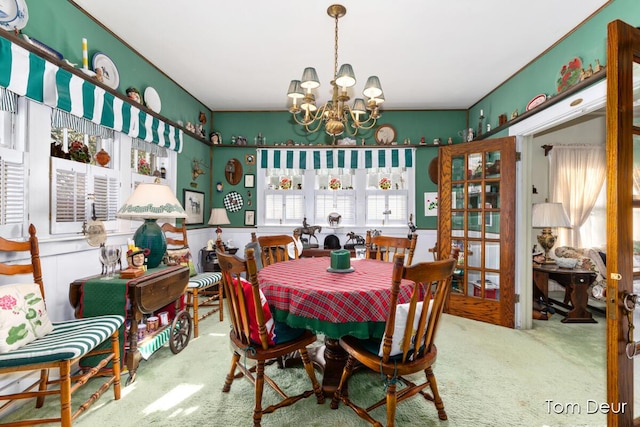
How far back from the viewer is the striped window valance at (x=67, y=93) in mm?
1852

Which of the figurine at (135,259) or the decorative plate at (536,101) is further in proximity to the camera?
the decorative plate at (536,101)

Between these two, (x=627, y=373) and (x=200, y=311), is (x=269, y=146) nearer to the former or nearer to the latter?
(x=200, y=311)

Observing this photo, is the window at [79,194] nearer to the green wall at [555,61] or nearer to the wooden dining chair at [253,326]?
the wooden dining chair at [253,326]

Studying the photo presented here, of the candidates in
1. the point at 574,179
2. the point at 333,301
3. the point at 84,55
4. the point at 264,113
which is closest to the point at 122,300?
the point at 333,301

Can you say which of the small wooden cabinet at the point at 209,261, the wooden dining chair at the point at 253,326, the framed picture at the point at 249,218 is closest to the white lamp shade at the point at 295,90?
the wooden dining chair at the point at 253,326

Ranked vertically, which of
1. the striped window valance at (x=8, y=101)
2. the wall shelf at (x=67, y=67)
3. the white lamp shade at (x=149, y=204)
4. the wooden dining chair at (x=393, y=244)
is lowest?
the wooden dining chair at (x=393, y=244)

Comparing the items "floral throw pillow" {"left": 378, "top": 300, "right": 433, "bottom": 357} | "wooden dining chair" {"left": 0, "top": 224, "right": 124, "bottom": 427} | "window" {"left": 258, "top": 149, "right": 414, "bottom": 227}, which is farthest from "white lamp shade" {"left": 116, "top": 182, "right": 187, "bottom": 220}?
"window" {"left": 258, "top": 149, "right": 414, "bottom": 227}

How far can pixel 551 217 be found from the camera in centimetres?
392

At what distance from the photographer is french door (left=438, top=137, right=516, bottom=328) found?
11.0 feet

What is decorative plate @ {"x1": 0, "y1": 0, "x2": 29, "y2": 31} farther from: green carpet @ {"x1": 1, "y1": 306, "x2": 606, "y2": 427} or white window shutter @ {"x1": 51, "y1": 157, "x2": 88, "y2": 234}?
green carpet @ {"x1": 1, "y1": 306, "x2": 606, "y2": 427}

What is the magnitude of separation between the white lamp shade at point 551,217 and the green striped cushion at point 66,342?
4.46 metres

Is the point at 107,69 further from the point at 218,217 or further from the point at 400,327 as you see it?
the point at 400,327

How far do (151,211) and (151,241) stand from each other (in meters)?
0.29

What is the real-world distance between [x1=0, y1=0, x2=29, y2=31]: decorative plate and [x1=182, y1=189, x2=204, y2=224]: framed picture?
92.4 inches
